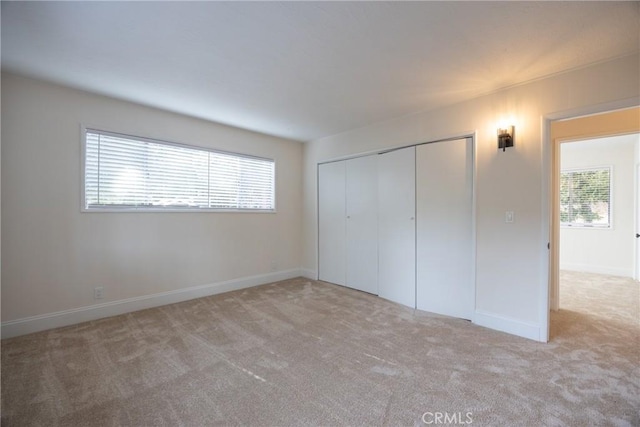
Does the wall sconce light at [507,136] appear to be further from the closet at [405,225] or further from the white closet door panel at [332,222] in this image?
the white closet door panel at [332,222]

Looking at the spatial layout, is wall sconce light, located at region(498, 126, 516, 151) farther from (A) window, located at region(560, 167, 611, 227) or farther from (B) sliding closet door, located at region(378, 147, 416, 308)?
(A) window, located at region(560, 167, 611, 227)

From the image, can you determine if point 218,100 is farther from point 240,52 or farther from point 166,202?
point 166,202

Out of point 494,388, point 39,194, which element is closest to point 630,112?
point 494,388

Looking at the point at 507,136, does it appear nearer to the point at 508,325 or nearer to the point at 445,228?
the point at 445,228

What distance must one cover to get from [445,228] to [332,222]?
1.91 m

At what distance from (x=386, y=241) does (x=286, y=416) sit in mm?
2662

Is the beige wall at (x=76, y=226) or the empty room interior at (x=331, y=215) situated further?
the beige wall at (x=76, y=226)

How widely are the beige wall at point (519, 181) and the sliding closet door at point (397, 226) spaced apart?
1.77 ft

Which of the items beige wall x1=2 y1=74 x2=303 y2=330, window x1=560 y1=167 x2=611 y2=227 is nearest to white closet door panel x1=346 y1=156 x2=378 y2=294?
beige wall x1=2 y1=74 x2=303 y2=330

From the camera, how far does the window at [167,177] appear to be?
123 inches

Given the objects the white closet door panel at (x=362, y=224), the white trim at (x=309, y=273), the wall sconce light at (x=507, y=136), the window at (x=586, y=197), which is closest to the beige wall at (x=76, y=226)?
A: the white trim at (x=309, y=273)

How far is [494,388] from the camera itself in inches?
74.5

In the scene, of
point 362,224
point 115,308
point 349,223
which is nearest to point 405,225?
point 362,224

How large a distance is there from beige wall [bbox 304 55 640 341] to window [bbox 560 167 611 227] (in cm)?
430
